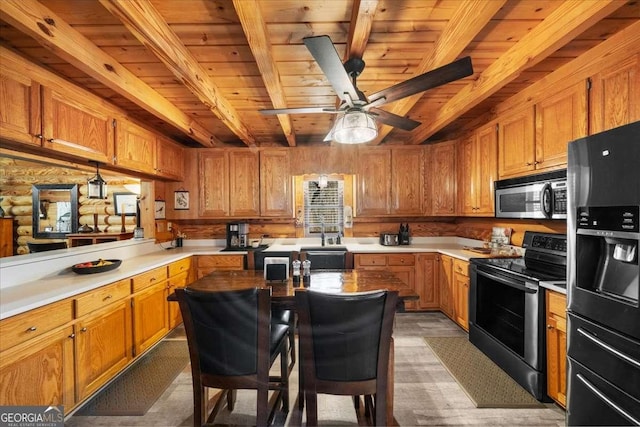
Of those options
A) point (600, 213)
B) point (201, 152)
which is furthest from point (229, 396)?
point (201, 152)

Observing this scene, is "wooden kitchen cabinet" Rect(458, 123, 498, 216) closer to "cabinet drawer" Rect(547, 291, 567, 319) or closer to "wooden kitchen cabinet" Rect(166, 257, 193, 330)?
"cabinet drawer" Rect(547, 291, 567, 319)

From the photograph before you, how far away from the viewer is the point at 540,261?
7.40 ft

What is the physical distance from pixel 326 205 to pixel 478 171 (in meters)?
2.07

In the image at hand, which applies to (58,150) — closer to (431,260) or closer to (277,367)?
(277,367)

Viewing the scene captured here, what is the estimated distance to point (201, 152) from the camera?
3.96 meters

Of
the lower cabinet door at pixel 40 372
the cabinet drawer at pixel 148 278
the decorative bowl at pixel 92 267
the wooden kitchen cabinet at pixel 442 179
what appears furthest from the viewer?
the wooden kitchen cabinet at pixel 442 179

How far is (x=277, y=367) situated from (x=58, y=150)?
2484 millimetres

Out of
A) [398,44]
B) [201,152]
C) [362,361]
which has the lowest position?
[362,361]

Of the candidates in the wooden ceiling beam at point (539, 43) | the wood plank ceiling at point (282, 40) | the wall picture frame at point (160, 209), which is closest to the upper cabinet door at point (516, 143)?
the wood plank ceiling at point (282, 40)

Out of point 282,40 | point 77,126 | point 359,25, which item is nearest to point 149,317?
point 77,126

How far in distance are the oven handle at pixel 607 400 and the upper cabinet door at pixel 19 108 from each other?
12.2 feet

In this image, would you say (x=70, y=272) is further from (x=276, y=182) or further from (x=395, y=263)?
(x=395, y=263)

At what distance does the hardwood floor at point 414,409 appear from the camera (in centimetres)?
181

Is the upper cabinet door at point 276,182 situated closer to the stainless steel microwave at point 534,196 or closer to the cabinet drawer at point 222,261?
the cabinet drawer at point 222,261
